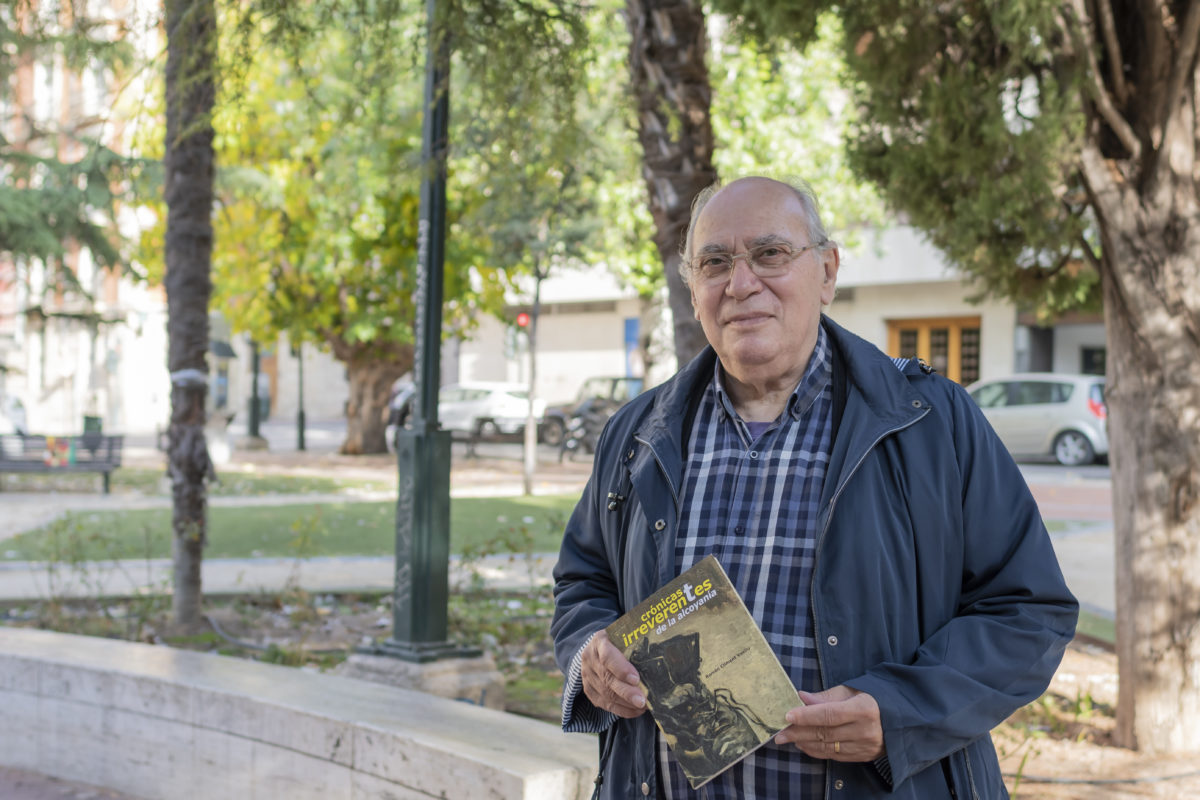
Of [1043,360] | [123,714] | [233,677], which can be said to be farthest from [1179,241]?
[1043,360]

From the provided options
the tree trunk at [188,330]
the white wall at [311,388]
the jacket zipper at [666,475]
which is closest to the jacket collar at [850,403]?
the jacket zipper at [666,475]

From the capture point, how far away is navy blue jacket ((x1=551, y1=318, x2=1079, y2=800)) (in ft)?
6.79

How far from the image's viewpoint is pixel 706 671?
7.13 ft

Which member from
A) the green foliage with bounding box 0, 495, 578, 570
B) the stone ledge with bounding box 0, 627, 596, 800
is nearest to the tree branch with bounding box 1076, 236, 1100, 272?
the stone ledge with bounding box 0, 627, 596, 800

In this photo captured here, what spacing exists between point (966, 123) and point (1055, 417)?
19.2 meters

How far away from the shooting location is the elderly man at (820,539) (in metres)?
2.09

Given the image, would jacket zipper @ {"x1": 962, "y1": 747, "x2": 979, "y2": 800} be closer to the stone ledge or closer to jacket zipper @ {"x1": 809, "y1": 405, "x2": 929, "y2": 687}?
jacket zipper @ {"x1": 809, "y1": 405, "x2": 929, "y2": 687}

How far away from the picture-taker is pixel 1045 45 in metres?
5.34

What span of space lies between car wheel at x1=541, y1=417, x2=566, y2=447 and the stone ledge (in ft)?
75.5

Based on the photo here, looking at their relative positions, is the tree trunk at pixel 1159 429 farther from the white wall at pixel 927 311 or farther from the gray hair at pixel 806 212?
the white wall at pixel 927 311

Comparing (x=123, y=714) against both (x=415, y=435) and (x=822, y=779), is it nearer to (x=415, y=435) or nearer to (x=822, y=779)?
(x=415, y=435)

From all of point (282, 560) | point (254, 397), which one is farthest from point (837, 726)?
point (254, 397)

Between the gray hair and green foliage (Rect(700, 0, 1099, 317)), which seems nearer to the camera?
the gray hair

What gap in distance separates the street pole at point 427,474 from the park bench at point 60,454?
1287 cm
